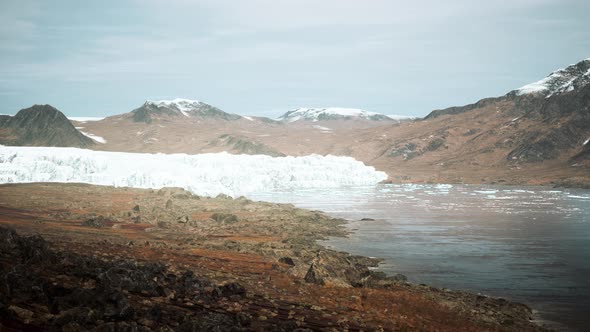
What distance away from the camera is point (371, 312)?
1964cm

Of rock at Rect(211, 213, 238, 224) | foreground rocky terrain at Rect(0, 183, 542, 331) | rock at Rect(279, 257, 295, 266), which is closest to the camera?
Answer: foreground rocky terrain at Rect(0, 183, 542, 331)

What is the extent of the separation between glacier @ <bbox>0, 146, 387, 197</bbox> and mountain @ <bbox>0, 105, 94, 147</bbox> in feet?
349

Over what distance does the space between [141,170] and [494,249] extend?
194 feet

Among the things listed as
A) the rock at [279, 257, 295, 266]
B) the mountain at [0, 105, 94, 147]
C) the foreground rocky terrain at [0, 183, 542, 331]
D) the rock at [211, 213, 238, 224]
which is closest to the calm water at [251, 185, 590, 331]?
the foreground rocky terrain at [0, 183, 542, 331]

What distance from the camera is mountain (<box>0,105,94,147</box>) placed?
184m

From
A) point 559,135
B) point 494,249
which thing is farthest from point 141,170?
point 559,135

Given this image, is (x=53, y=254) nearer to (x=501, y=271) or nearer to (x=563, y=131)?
(x=501, y=271)

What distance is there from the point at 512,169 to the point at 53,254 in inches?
6804

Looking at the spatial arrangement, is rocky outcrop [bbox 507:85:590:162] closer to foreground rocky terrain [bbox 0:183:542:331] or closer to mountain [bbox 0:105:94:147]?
foreground rocky terrain [bbox 0:183:542:331]

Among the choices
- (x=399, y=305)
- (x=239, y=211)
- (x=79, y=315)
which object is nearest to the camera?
(x=79, y=315)

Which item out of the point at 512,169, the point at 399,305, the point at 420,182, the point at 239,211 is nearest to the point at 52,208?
the point at 239,211

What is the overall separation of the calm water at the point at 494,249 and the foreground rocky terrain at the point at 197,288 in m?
2.45

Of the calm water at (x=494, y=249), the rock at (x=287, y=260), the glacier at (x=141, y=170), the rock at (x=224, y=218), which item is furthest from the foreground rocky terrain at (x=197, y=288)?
the glacier at (x=141, y=170)

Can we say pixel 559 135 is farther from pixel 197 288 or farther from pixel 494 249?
pixel 197 288
